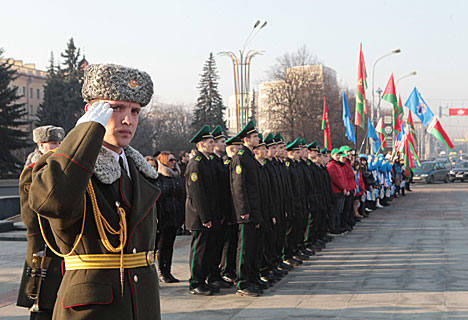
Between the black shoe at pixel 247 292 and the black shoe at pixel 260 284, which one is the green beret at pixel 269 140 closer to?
the black shoe at pixel 260 284

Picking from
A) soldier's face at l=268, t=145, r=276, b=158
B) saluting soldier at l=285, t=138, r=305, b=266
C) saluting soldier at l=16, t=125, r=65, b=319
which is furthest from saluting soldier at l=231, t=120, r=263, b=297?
saluting soldier at l=16, t=125, r=65, b=319

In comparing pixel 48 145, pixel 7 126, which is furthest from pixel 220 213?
pixel 7 126

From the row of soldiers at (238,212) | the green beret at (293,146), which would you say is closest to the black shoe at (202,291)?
the row of soldiers at (238,212)

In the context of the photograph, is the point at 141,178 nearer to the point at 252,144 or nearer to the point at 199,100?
the point at 252,144

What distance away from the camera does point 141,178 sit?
Result: 2936 mm

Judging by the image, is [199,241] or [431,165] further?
[431,165]

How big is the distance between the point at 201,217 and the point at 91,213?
Result: 584cm

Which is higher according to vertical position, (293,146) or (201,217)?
(293,146)

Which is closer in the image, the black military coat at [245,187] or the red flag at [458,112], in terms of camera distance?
the black military coat at [245,187]

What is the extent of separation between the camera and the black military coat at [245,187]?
8.52 metres

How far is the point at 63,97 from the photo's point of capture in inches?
2296

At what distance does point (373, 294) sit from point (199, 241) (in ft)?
7.64

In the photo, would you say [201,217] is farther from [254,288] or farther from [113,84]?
[113,84]

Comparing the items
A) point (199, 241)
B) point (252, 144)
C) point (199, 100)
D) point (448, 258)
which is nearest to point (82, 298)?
point (199, 241)
